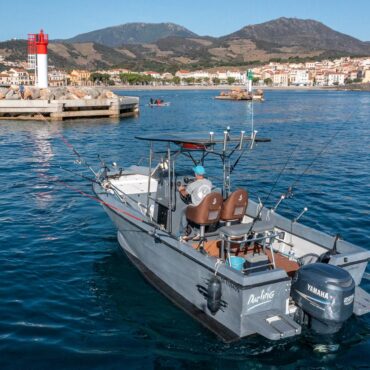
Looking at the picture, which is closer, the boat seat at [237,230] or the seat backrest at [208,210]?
the boat seat at [237,230]

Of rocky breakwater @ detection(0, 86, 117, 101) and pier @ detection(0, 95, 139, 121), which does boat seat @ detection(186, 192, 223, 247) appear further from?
rocky breakwater @ detection(0, 86, 117, 101)

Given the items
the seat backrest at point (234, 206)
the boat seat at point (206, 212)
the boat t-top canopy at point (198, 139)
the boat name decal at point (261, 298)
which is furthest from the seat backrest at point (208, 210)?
the boat name decal at point (261, 298)

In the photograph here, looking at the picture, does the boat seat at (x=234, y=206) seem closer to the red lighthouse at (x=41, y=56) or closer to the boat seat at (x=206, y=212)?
the boat seat at (x=206, y=212)

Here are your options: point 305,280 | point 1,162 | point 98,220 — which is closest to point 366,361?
point 305,280

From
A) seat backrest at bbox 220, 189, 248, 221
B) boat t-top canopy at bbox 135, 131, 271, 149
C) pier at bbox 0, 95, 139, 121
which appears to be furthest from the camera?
pier at bbox 0, 95, 139, 121

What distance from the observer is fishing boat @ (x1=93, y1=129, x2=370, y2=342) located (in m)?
6.62

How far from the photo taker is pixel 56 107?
39.6m

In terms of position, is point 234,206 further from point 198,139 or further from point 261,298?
point 261,298

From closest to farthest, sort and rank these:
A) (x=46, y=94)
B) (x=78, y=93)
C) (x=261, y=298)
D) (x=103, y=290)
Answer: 1. (x=261, y=298)
2. (x=103, y=290)
3. (x=46, y=94)
4. (x=78, y=93)

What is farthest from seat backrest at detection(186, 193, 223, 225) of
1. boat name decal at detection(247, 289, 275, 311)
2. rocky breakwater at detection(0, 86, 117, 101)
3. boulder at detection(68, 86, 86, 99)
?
boulder at detection(68, 86, 86, 99)

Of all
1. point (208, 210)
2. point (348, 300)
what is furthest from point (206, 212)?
point (348, 300)

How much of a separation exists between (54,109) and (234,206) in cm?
3408

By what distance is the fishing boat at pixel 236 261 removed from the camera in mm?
6621

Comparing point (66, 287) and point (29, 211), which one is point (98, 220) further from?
point (66, 287)
